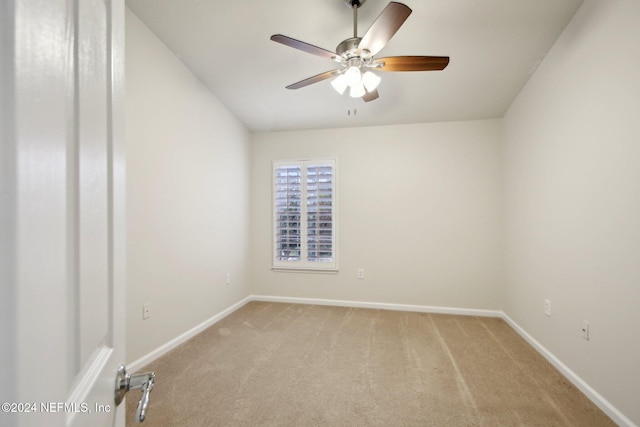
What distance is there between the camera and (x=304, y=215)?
13.0ft

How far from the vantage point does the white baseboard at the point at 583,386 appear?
5.23ft

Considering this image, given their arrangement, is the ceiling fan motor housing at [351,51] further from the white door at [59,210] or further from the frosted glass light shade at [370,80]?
the white door at [59,210]

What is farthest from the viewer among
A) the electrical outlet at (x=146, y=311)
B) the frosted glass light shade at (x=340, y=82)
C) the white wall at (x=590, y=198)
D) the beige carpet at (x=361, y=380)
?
the electrical outlet at (x=146, y=311)

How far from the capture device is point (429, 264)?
361 centimetres

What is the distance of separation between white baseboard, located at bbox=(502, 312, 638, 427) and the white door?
8.05 feet

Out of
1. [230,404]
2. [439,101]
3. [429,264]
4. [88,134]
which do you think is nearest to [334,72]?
[439,101]

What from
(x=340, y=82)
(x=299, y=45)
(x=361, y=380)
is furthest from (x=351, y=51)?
(x=361, y=380)

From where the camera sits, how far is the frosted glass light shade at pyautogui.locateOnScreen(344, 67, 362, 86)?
6.31 ft

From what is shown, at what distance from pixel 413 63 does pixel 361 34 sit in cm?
57

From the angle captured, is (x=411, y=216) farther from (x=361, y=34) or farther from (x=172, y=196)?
(x=172, y=196)

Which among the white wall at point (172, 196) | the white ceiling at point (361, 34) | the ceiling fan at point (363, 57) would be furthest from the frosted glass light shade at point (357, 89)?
the white wall at point (172, 196)

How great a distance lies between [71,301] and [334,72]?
209 cm

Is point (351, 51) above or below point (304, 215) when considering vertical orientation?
above

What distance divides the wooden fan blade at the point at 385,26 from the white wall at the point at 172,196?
66.3 inches
